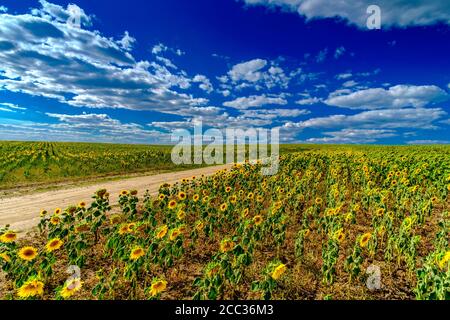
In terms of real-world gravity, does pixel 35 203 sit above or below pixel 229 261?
below

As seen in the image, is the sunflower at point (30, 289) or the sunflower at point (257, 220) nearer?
the sunflower at point (30, 289)

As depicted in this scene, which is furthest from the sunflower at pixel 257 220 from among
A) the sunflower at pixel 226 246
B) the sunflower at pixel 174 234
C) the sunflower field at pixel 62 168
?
the sunflower field at pixel 62 168

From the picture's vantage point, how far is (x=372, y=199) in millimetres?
9531

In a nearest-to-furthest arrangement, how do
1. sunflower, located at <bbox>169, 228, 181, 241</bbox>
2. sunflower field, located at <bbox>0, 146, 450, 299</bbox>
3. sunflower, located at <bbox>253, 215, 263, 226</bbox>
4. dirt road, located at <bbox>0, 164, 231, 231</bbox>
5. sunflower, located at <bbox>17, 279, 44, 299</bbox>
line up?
sunflower, located at <bbox>17, 279, 44, 299</bbox>, sunflower field, located at <bbox>0, 146, 450, 299</bbox>, sunflower, located at <bbox>169, 228, 181, 241</bbox>, sunflower, located at <bbox>253, 215, 263, 226</bbox>, dirt road, located at <bbox>0, 164, 231, 231</bbox>

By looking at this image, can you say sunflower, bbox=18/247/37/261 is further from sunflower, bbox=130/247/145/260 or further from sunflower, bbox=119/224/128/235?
sunflower, bbox=130/247/145/260

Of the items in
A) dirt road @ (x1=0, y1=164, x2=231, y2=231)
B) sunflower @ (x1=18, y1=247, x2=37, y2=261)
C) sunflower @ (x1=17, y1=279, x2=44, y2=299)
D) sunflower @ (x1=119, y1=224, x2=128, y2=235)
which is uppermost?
sunflower @ (x1=119, y1=224, x2=128, y2=235)

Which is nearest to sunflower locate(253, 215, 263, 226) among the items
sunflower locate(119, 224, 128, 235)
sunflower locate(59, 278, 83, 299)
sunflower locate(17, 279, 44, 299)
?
sunflower locate(119, 224, 128, 235)

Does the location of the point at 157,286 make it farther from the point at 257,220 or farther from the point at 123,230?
the point at 257,220

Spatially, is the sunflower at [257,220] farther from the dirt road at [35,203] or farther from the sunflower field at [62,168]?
the sunflower field at [62,168]

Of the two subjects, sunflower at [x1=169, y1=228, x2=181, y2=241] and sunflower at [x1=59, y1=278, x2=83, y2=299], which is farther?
sunflower at [x1=169, y1=228, x2=181, y2=241]

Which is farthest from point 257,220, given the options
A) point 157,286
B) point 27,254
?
point 27,254

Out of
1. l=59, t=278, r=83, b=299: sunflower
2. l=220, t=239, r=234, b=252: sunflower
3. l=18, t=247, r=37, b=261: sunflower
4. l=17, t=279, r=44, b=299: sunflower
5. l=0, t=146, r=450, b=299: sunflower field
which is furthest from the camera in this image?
l=220, t=239, r=234, b=252: sunflower
